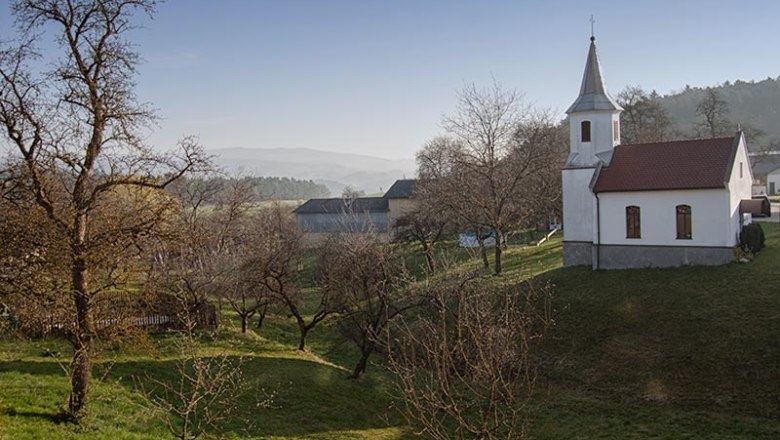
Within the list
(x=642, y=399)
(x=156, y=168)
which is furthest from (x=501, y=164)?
(x=156, y=168)

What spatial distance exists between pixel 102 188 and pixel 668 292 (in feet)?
69.6

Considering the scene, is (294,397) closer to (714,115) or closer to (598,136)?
(598,136)

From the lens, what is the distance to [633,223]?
96.4 ft

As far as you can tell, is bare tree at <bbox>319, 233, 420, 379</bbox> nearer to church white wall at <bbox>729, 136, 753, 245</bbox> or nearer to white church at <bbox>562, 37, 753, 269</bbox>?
white church at <bbox>562, 37, 753, 269</bbox>

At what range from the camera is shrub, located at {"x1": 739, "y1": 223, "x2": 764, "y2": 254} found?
27.5 metres

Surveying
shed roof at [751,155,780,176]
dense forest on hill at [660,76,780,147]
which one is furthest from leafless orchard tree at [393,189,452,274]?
dense forest on hill at [660,76,780,147]

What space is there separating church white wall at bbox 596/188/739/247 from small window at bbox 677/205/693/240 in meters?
0.16

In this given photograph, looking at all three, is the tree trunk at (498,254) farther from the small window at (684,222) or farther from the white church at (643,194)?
the small window at (684,222)

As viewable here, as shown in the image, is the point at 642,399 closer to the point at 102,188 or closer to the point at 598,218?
the point at 598,218

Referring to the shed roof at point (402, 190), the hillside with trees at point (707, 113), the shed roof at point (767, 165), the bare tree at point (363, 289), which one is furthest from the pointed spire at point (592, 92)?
the shed roof at point (767, 165)

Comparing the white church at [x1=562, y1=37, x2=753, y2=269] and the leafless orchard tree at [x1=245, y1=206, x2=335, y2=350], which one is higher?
the white church at [x1=562, y1=37, x2=753, y2=269]

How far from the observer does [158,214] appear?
12.6m

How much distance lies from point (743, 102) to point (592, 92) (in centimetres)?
11406

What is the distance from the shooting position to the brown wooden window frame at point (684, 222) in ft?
90.7
